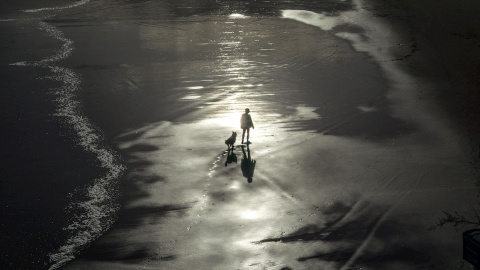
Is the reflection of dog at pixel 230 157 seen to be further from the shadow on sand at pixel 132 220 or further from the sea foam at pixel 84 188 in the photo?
the sea foam at pixel 84 188

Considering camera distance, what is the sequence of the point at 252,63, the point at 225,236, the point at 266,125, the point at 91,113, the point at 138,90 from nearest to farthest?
the point at 225,236 < the point at 266,125 < the point at 91,113 < the point at 138,90 < the point at 252,63

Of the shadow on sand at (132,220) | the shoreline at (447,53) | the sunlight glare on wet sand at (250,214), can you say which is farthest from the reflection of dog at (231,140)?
the shoreline at (447,53)

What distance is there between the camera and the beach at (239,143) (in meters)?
15.1

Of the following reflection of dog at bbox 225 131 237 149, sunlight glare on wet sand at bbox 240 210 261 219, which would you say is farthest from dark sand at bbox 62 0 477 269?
reflection of dog at bbox 225 131 237 149

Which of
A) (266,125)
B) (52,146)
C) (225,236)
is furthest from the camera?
(266,125)

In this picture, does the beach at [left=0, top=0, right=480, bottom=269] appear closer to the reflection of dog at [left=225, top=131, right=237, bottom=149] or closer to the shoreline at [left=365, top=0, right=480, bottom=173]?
the shoreline at [left=365, top=0, right=480, bottom=173]

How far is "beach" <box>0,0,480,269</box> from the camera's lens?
1512cm

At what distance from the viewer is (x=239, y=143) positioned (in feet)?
70.1

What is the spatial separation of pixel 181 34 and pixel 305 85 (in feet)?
38.2

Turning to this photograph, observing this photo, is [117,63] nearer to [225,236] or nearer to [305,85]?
[305,85]

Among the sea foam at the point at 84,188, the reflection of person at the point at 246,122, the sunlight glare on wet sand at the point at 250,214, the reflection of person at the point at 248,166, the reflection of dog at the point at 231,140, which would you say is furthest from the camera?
the reflection of person at the point at 246,122

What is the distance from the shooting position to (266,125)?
2308cm

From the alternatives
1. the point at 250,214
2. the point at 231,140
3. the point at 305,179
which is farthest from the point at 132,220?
the point at 305,179

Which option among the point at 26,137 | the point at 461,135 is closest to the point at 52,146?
the point at 26,137
